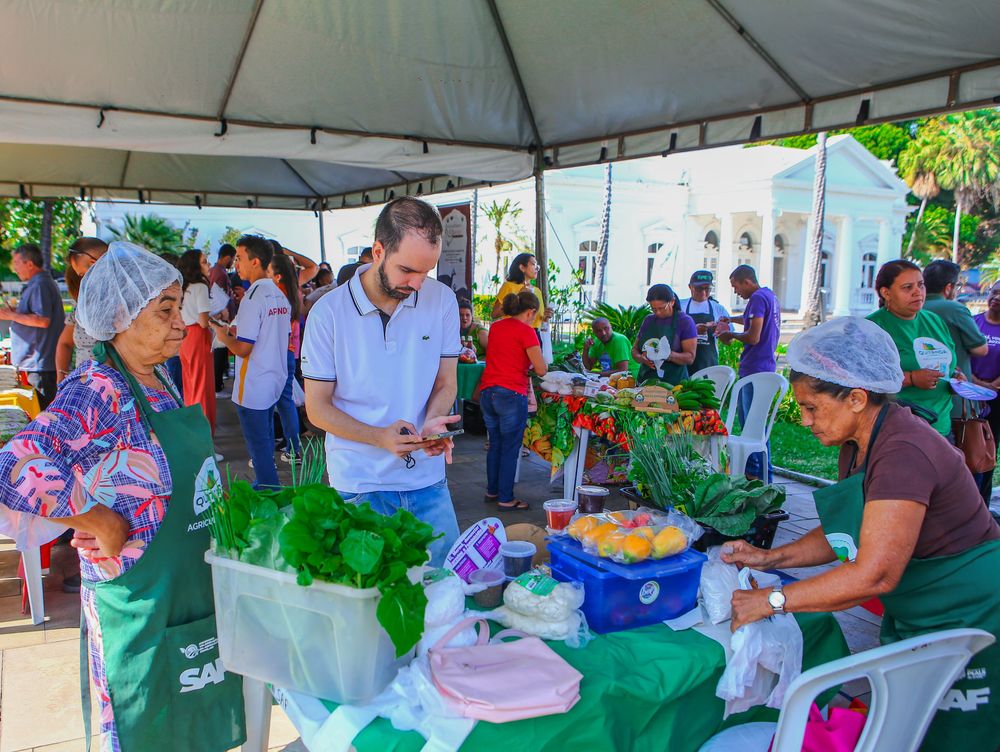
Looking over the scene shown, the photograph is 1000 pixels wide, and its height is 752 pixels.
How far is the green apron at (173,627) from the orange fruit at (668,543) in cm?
117

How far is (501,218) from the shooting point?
2147 centimetres

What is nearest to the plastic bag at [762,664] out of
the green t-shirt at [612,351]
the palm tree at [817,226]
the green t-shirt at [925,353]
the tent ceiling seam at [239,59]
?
the green t-shirt at [925,353]

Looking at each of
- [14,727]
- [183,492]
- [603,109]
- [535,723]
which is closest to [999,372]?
[603,109]

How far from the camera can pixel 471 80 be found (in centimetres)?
537

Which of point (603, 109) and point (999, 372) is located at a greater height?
point (603, 109)

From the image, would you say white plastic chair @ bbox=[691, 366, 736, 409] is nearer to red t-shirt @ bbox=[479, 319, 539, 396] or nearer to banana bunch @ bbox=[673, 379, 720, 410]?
banana bunch @ bbox=[673, 379, 720, 410]

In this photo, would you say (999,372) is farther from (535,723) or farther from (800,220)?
(800,220)

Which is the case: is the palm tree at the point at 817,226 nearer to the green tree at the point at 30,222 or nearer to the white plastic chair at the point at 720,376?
the white plastic chair at the point at 720,376

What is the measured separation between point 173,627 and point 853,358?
1.92 metres

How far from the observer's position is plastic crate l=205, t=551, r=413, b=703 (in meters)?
1.34

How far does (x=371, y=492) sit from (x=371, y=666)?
100 cm

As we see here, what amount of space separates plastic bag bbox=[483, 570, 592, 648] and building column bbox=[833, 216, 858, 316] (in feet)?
112

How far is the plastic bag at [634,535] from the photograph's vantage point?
1.77 metres

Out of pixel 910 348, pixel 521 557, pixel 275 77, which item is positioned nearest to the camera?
pixel 521 557
